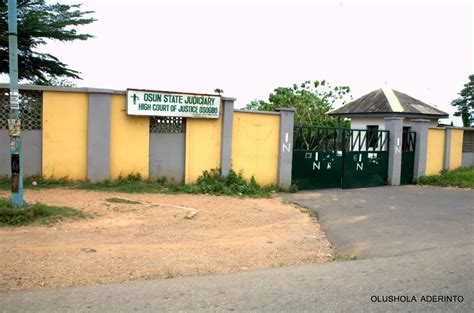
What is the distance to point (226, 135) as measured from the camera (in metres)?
11.8

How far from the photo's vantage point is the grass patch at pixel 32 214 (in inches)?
273

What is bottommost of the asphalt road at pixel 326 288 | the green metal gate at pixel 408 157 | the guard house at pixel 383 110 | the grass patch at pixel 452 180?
the asphalt road at pixel 326 288

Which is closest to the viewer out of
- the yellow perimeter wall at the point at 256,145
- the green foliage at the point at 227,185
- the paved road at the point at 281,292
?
the paved road at the point at 281,292

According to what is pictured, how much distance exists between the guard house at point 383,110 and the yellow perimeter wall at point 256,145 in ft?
A: 29.0

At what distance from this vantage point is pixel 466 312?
4180 millimetres

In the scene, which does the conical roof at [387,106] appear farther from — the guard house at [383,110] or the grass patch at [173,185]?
the grass patch at [173,185]

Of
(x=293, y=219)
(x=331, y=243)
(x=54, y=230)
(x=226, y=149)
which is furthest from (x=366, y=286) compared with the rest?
(x=226, y=149)

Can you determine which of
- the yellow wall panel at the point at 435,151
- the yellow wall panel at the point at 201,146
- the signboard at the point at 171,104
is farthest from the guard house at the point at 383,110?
the signboard at the point at 171,104

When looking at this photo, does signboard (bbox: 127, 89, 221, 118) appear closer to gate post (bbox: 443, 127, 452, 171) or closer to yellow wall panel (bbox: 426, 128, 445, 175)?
yellow wall panel (bbox: 426, 128, 445, 175)

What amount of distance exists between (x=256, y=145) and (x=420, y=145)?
25.0 ft

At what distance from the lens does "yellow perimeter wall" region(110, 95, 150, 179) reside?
1070 centimetres

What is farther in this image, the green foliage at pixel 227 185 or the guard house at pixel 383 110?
the guard house at pixel 383 110

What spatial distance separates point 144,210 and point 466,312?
593 cm

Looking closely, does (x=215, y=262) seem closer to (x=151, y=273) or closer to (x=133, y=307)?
(x=151, y=273)
